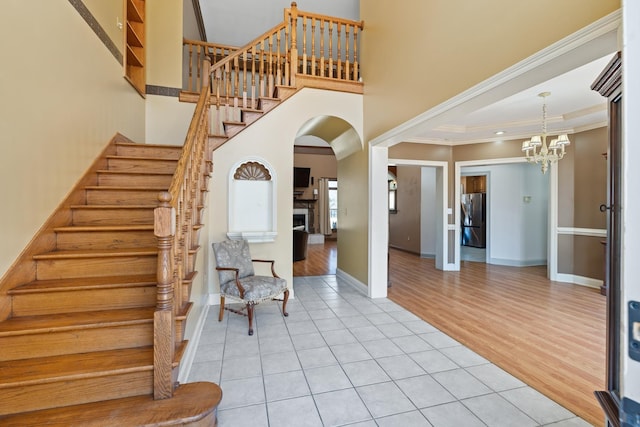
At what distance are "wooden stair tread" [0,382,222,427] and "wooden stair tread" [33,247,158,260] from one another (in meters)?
0.99

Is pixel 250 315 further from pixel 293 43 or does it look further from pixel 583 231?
pixel 583 231

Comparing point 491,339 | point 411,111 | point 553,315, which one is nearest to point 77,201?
point 411,111

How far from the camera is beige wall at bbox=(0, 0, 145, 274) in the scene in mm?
1877

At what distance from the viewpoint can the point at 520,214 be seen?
6367 mm

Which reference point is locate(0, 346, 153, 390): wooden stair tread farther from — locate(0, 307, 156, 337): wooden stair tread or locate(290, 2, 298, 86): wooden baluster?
locate(290, 2, 298, 86): wooden baluster

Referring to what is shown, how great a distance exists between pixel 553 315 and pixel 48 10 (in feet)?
19.0

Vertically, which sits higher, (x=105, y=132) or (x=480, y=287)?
(x=105, y=132)

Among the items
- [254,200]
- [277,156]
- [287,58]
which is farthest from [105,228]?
[287,58]

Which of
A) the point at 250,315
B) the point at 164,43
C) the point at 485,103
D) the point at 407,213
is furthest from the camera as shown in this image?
the point at 407,213

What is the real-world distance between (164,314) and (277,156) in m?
2.82

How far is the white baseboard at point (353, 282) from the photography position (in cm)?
439

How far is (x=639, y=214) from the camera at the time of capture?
0.49 metres

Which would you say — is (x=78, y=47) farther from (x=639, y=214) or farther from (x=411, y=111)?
(x=639, y=214)

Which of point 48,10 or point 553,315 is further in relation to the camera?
point 553,315
